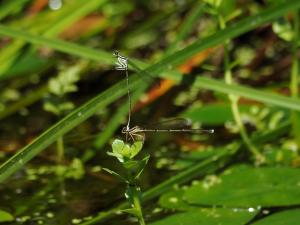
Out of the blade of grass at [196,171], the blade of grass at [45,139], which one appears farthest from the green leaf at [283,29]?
the blade of grass at [45,139]

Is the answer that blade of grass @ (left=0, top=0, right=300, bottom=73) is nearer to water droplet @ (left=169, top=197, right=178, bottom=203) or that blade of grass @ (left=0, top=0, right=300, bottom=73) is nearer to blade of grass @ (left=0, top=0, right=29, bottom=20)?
water droplet @ (left=169, top=197, right=178, bottom=203)

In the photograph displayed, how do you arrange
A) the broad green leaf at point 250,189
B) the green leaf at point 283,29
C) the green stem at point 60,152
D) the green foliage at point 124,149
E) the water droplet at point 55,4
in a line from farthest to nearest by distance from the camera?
the water droplet at point 55,4
the green stem at point 60,152
the green leaf at point 283,29
the broad green leaf at point 250,189
the green foliage at point 124,149

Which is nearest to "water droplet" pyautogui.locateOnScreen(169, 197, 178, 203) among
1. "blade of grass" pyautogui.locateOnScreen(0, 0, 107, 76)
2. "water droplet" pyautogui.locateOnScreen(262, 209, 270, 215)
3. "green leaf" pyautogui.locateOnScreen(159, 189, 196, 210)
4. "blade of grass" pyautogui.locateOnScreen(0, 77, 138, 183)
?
"green leaf" pyautogui.locateOnScreen(159, 189, 196, 210)

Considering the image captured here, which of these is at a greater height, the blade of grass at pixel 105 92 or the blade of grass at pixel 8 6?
the blade of grass at pixel 8 6

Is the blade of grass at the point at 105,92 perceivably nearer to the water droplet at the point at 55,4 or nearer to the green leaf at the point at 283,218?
the green leaf at the point at 283,218

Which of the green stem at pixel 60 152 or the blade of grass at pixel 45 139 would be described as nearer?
the blade of grass at pixel 45 139

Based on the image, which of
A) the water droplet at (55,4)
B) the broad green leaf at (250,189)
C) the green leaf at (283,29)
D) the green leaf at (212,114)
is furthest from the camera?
the water droplet at (55,4)

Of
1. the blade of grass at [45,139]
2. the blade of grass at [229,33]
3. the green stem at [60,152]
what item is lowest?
the blade of grass at [45,139]

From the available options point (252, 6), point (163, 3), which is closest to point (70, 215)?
point (252, 6)

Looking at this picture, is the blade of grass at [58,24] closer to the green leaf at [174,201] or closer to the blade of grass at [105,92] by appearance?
the blade of grass at [105,92]
